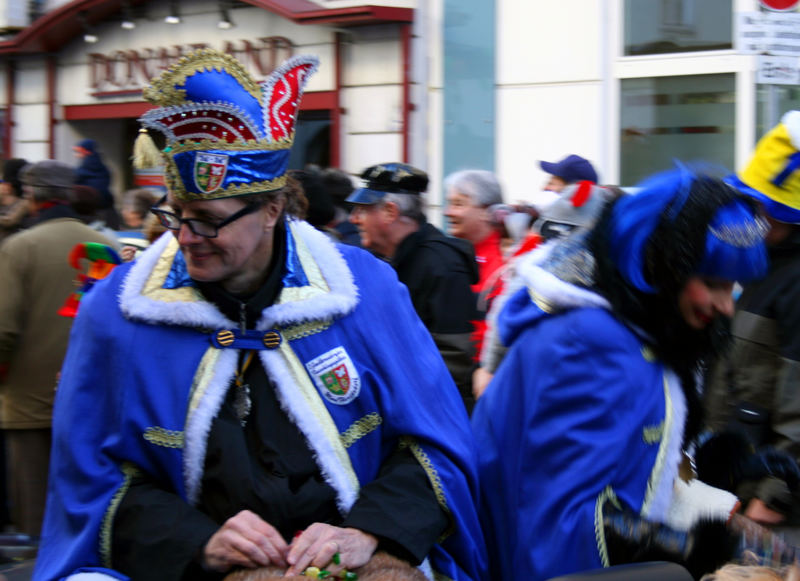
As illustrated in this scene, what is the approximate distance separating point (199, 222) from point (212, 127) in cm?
24

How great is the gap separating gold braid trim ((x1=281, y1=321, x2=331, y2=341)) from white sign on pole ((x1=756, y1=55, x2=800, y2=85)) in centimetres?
386

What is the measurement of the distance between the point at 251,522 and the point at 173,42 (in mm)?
10751

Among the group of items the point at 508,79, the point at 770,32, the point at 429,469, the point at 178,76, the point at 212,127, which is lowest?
the point at 429,469

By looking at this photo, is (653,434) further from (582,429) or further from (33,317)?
(33,317)

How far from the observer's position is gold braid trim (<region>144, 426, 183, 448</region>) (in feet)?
8.05

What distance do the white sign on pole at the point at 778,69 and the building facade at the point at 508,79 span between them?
1.76 metres

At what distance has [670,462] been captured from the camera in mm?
2535

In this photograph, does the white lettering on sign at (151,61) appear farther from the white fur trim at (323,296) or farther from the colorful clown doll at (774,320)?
the white fur trim at (323,296)

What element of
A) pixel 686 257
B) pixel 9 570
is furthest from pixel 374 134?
pixel 686 257

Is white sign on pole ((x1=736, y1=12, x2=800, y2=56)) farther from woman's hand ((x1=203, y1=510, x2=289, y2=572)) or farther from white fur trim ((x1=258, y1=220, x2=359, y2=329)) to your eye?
woman's hand ((x1=203, y1=510, x2=289, y2=572))

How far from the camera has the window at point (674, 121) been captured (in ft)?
27.8

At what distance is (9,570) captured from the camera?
3.41 metres

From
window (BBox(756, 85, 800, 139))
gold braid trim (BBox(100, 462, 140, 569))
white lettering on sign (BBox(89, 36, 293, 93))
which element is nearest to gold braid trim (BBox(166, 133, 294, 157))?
gold braid trim (BBox(100, 462, 140, 569))

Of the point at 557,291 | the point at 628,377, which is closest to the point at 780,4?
the point at 557,291
